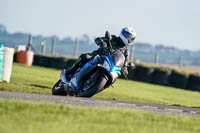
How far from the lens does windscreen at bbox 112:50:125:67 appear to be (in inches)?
502

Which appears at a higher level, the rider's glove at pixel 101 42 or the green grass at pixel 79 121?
the rider's glove at pixel 101 42

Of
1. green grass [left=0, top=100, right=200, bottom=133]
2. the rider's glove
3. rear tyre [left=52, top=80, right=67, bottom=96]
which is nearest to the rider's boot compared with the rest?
rear tyre [left=52, top=80, right=67, bottom=96]

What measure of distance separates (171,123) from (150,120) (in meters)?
0.32

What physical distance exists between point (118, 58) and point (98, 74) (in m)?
0.53

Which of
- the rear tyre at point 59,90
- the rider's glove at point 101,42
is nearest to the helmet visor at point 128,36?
the rider's glove at point 101,42

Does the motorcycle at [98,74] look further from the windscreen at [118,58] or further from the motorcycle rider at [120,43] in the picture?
the motorcycle rider at [120,43]

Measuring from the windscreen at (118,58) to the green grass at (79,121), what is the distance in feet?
10.6

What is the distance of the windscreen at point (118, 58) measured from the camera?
12.7 metres

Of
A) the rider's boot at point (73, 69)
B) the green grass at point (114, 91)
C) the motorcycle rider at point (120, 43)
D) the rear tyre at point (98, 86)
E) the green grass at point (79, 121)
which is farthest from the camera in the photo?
the green grass at point (114, 91)

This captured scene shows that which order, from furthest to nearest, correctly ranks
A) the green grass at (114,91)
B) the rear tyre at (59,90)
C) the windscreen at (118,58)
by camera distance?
the green grass at (114,91) → the rear tyre at (59,90) → the windscreen at (118,58)

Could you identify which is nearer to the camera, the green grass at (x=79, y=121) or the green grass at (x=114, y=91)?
the green grass at (x=79, y=121)

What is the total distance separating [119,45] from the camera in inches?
519

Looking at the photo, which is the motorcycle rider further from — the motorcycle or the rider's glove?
the motorcycle

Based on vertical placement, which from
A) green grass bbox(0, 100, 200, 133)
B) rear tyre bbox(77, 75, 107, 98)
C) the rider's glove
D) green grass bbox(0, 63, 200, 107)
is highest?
the rider's glove
